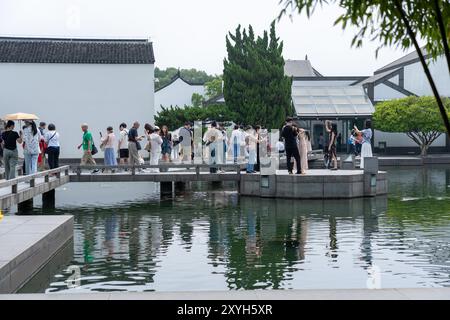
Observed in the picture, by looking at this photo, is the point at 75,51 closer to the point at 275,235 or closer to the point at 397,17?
the point at 275,235

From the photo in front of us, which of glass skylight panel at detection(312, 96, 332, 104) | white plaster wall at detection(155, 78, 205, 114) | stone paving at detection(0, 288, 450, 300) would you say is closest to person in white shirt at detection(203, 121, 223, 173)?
stone paving at detection(0, 288, 450, 300)

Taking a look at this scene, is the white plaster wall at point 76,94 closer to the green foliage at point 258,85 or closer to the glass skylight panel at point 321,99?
the green foliage at point 258,85

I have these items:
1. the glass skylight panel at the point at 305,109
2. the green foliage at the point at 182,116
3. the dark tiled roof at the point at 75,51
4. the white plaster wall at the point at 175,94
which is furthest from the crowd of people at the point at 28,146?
the white plaster wall at the point at 175,94

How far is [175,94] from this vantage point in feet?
232

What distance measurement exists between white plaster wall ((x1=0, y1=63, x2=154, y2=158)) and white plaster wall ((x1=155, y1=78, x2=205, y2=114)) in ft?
74.3

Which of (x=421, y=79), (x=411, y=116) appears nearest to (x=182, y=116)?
(x=411, y=116)

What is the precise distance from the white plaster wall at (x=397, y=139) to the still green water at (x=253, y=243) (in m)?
Result: 30.0

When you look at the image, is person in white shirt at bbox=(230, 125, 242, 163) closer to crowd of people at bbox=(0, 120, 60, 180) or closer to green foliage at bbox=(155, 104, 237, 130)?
crowd of people at bbox=(0, 120, 60, 180)

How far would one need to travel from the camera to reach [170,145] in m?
27.5

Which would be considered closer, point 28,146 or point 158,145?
point 28,146

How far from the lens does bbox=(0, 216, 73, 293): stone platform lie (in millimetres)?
9727

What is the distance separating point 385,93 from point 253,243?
1653 inches

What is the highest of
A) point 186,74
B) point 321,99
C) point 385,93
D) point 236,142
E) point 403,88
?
point 186,74

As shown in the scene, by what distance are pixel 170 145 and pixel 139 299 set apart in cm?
2102
